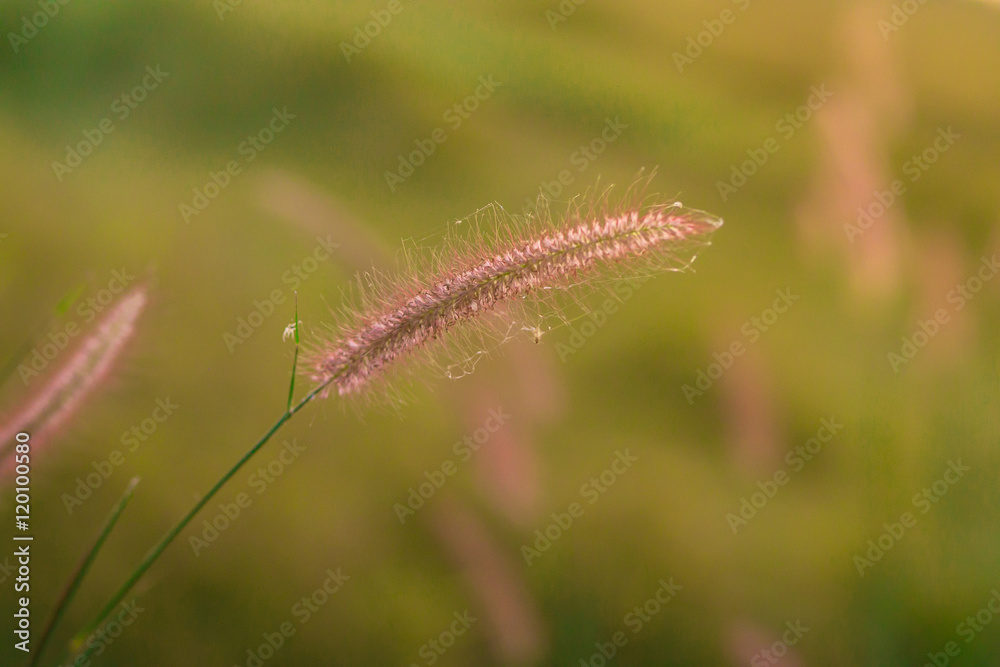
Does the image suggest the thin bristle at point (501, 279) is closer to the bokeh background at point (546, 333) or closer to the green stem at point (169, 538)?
the green stem at point (169, 538)

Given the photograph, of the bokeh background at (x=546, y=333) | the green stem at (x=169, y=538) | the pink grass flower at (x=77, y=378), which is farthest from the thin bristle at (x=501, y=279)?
the bokeh background at (x=546, y=333)

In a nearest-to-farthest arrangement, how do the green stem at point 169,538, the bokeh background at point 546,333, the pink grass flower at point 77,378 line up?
the green stem at point 169,538, the pink grass flower at point 77,378, the bokeh background at point 546,333

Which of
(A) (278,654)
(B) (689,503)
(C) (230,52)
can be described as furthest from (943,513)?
(C) (230,52)

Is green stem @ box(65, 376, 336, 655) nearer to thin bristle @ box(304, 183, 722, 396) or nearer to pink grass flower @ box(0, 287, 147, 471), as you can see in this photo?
thin bristle @ box(304, 183, 722, 396)

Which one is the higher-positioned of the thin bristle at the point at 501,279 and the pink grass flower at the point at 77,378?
the thin bristle at the point at 501,279

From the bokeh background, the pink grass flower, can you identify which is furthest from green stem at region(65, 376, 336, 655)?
the bokeh background

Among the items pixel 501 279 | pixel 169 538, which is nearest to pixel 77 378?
pixel 169 538
